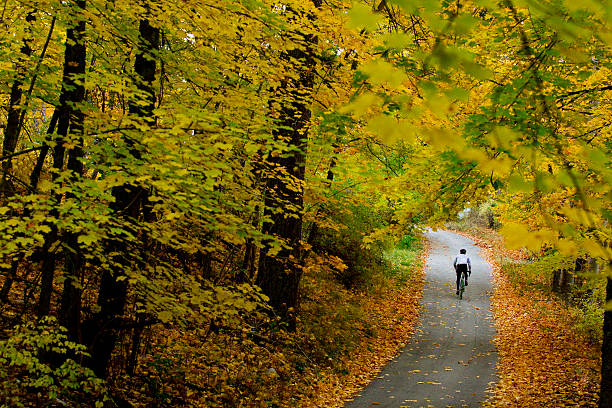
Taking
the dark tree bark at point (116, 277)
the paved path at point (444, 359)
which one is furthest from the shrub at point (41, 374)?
the paved path at point (444, 359)

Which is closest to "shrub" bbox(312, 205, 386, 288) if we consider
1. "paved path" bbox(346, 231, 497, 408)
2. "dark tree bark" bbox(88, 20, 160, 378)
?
"paved path" bbox(346, 231, 497, 408)

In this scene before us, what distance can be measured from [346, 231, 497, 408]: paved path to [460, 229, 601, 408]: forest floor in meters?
0.38

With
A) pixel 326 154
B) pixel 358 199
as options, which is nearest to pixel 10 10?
pixel 326 154

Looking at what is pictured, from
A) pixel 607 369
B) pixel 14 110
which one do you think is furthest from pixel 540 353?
pixel 14 110

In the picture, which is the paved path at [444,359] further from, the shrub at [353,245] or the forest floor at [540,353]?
the shrub at [353,245]

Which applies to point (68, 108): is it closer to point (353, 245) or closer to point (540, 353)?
point (353, 245)

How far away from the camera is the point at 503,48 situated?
7.33m

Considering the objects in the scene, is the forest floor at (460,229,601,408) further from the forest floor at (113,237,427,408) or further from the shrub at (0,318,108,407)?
the shrub at (0,318,108,407)

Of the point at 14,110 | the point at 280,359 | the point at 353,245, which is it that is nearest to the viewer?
the point at 14,110

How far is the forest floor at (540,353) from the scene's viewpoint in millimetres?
8508

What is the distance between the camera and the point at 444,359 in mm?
10930

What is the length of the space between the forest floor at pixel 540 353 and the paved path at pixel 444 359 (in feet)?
1.26

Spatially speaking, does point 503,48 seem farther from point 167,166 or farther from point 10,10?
point 10,10

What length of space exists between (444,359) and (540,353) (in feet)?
9.44
